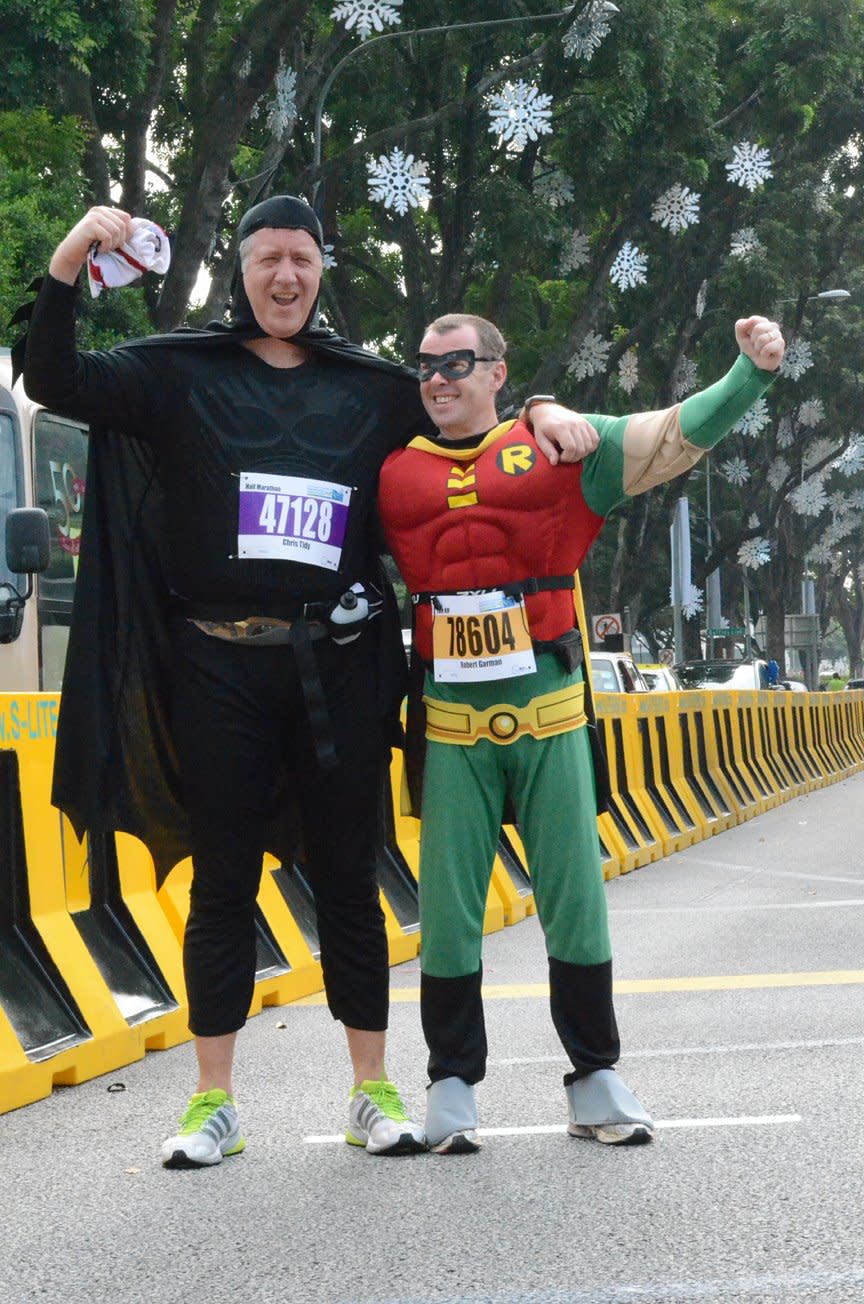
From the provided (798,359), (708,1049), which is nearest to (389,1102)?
(708,1049)

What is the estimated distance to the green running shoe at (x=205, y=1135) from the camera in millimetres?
4633

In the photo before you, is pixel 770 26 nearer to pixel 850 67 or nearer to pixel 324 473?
pixel 850 67

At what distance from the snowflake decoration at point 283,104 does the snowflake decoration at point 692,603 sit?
13754 mm

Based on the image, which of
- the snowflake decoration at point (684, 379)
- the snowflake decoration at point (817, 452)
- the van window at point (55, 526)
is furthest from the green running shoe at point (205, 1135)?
the snowflake decoration at point (817, 452)

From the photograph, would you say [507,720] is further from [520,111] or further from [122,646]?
[520,111]

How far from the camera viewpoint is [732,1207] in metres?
4.06

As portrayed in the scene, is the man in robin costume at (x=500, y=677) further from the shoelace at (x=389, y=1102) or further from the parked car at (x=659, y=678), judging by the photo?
the parked car at (x=659, y=678)

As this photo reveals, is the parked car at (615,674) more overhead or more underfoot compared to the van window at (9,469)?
more underfoot

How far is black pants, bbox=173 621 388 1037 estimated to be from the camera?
15.3 ft

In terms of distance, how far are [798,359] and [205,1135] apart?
3531cm

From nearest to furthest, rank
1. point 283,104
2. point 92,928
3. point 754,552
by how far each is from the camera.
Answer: point 92,928
point 283,104
point 754,552

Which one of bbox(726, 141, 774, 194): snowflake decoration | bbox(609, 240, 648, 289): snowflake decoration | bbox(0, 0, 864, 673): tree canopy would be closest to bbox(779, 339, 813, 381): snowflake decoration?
bbox(0, 0, 864, 673): tree canopy

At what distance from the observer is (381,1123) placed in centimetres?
473

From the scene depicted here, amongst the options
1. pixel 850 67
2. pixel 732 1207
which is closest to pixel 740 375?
pixel 732 1207
